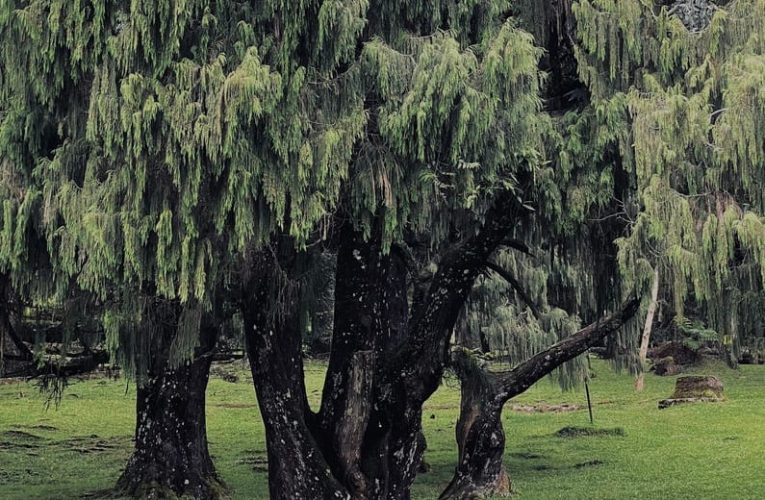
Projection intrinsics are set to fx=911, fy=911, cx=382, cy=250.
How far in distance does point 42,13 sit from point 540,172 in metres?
3.65

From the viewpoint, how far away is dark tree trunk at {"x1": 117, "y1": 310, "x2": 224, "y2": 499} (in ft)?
37.6

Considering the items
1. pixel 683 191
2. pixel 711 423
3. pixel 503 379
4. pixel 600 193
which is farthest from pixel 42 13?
pixel 711 423

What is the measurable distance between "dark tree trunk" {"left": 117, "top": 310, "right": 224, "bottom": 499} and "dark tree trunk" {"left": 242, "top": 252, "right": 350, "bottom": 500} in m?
3.58

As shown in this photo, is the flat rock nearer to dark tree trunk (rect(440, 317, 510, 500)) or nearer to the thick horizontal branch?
dark tree trunk (rect(440, 317, 510, 500))

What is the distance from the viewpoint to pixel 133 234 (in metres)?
5.78

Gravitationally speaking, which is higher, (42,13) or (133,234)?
(42,13)

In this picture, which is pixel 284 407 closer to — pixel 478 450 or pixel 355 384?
pixel 355 384

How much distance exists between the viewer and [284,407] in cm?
790

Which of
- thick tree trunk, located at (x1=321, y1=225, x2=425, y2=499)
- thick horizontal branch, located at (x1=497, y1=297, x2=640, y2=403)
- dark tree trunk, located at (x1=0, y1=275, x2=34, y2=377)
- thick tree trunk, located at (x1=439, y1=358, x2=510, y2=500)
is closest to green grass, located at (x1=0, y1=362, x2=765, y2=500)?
thick tree trunk, located at (x1=439, y1=358, x2=510, y2=500)

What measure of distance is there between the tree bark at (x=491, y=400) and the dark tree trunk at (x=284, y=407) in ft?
8.25

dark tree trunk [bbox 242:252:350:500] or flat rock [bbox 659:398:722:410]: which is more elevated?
dark tree trunk [bbox 242:252:350:500]

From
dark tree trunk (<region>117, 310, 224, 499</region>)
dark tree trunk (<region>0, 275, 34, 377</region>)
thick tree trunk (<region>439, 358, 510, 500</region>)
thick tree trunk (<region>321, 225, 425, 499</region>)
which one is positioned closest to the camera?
thick tree trunk (<region>321, 225, 425, 499</region>)

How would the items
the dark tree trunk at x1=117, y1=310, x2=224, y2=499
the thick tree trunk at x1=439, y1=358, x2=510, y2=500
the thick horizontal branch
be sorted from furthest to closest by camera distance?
the dark tree trunk at x1=117, y1=310, x2=224, y2=499 < the thick tree trunk at x1=439, y1=358, x2=510, y2=500 < the thick horizontal branch

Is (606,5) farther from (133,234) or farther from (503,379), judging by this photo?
(503,379)
